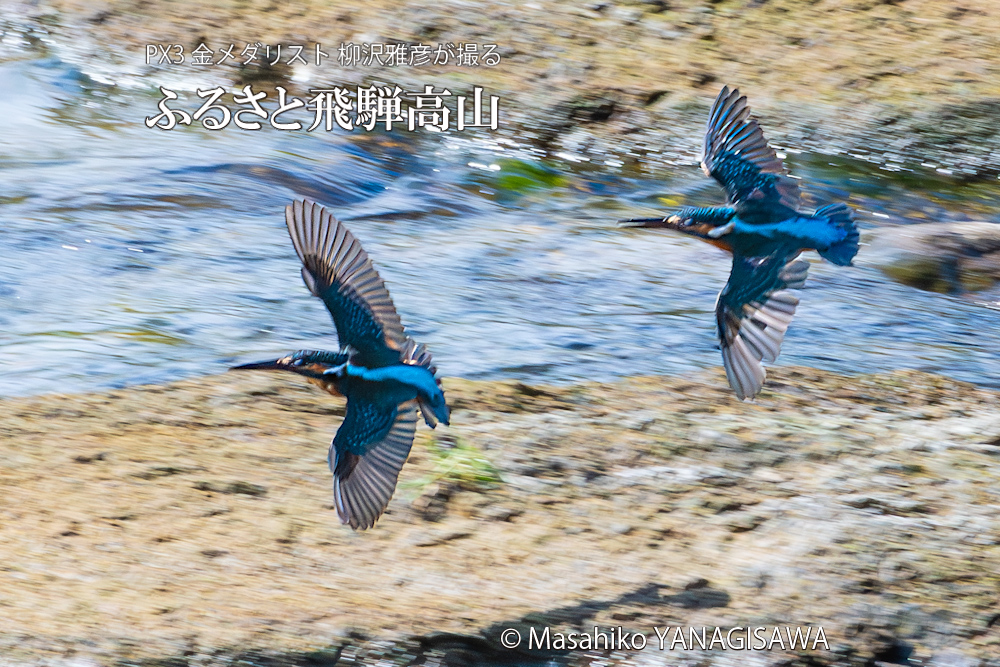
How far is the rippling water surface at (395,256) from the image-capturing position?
15.6 ft

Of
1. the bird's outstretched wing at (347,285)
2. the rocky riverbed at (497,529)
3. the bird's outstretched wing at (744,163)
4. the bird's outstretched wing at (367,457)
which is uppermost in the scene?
the bird's outstretched wing at (744,163)

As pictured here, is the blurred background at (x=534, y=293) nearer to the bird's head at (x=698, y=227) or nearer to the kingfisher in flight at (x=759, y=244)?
the kingfisher in flight at (x=759, y=244)

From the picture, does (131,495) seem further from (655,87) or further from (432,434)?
(655,87)

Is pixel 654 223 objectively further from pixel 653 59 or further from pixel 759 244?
pixel 653 59

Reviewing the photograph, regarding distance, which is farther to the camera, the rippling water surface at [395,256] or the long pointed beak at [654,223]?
the rippling water surface at [395,256]

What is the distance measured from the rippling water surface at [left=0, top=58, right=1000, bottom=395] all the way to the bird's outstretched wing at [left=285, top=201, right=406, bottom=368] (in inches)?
76.0

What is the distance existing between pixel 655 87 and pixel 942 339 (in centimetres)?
362

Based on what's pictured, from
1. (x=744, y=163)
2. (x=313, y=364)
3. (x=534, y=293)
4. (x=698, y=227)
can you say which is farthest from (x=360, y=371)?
(x=534, y=293)

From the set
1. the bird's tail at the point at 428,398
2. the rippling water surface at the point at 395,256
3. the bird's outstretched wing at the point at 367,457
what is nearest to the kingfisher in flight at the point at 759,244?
the bird's tail at the point at 428,398

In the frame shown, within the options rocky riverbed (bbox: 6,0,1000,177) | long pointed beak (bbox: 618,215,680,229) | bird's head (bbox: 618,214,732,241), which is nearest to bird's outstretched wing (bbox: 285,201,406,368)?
long pointed beak (bbox: 618,215,680,229)

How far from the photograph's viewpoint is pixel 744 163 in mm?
3088

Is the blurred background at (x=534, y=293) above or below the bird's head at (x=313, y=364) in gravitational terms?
below

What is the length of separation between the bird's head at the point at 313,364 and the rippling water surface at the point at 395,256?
194 cm

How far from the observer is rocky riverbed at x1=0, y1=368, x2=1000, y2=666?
2998mm
